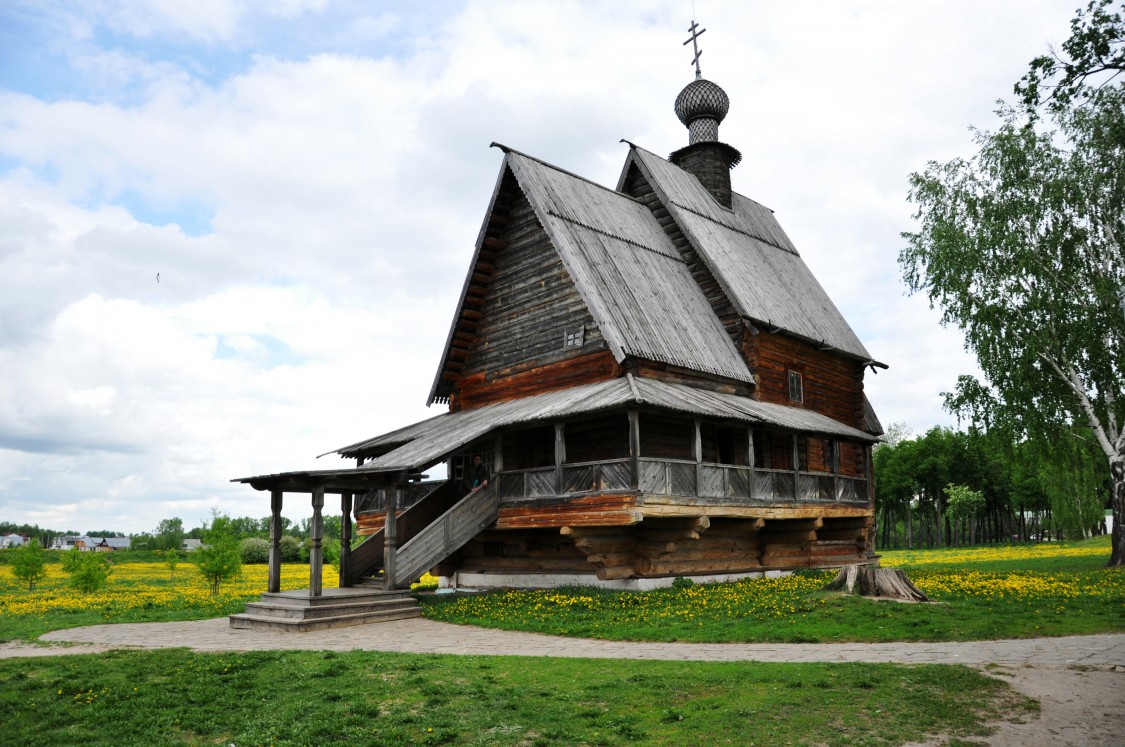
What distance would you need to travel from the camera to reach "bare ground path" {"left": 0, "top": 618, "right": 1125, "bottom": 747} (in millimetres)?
8258

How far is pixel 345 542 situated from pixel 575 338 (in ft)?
26.7

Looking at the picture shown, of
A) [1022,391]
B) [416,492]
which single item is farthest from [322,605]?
[1022,391]

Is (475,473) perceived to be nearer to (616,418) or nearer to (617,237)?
(616,418)

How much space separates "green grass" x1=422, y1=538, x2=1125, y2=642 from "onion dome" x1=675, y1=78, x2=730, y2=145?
2039cm

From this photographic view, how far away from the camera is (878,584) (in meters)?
16.8

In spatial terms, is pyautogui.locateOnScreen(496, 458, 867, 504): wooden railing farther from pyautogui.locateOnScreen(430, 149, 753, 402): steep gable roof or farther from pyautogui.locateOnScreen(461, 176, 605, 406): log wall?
pyautogui.locateOnScreen(461, 176, 605, 406): log wall

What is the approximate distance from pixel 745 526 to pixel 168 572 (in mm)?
32576

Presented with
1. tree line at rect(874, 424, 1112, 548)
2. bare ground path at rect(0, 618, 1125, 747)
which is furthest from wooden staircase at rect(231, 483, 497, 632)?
tree line at rect(874, 424, 1112, 548)

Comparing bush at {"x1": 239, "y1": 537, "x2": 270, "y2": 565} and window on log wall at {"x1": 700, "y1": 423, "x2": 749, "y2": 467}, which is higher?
window on log wall at {"x1": 700, "y1": 423, "x2": 749, "y2": 467}

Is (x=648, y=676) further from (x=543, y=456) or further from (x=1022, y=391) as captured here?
(x=1022, y=391)

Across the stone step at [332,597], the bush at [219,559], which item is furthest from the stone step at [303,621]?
the bush at [219,559]

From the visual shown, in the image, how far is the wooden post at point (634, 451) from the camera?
18.0 m

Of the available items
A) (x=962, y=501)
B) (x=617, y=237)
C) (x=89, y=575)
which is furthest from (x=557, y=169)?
(x=962, y=501)

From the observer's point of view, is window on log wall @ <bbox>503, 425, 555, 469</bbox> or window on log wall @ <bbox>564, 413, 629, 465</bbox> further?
window on log wall @ <bbox>503, 425, 555, 469</bbox>
